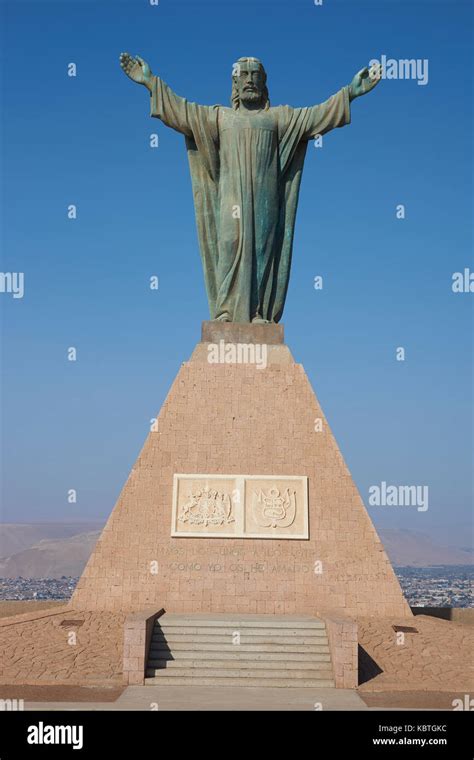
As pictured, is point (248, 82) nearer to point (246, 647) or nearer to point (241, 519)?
point (241, 519)

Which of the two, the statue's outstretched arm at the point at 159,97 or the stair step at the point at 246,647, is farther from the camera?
the statue's outstretched arm at the point at 159,97

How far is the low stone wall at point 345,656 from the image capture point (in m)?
9.52

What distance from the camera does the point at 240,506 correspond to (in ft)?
40.3

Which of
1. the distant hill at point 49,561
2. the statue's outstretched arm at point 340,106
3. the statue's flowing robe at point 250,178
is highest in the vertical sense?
the statue's outstretched arm at point 340,106

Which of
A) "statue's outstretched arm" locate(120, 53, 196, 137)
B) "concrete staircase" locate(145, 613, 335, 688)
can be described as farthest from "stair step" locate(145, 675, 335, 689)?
"statue's outstretched arm" locate(120, 53, 196, 137)

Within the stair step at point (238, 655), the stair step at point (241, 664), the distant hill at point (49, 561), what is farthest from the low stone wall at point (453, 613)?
the distant hill at point (49, 561)

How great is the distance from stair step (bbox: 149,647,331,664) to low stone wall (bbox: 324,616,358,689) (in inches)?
16.0

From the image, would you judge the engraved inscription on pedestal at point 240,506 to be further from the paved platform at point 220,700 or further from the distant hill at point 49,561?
the distant hill at point 49,561

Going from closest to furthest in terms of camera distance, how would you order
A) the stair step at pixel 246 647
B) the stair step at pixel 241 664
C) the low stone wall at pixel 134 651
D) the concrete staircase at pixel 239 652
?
the low stone wall at pixel 134 651 → the concrete staircase at pixel 239 652 → the stair step at pixel 241 664 → the stair step at pixel 246 647

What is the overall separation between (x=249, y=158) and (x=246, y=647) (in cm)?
786

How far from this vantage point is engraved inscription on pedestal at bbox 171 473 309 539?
12.2 m

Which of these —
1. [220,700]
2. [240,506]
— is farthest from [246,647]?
[240,506]

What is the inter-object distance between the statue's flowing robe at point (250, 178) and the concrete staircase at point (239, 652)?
17.2 feet

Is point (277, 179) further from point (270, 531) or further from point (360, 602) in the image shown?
point (360, 602)
